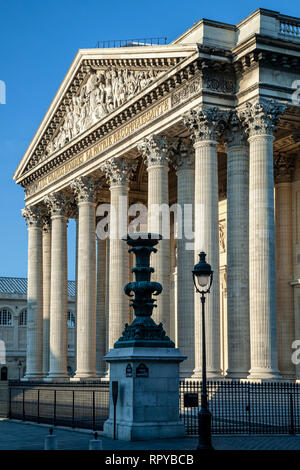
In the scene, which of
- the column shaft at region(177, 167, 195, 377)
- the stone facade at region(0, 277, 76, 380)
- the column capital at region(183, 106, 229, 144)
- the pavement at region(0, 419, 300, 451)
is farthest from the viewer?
the stone facade at region(0, 277, 76, 380)

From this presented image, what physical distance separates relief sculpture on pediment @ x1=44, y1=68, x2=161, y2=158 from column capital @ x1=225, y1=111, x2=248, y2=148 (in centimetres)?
660

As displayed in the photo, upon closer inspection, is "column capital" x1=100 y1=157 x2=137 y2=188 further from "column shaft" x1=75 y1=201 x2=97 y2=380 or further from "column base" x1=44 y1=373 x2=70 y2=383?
"column base" x1=44 y1=373 x2=70 y2=383

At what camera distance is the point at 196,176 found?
3916cm

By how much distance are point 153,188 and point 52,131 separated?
18328 millimetres

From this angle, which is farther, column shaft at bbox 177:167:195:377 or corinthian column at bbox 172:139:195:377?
corinthian column at bbox 172:139:195:377

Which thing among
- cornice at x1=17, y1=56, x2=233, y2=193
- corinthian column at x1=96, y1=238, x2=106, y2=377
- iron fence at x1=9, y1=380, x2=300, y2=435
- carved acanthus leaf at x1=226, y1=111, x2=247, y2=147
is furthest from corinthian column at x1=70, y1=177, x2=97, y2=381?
carved acanthus leaf at x1=226, y1=111, x2=247, y2=147

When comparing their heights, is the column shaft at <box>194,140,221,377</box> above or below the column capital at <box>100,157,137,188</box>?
below

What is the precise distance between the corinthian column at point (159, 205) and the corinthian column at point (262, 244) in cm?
674

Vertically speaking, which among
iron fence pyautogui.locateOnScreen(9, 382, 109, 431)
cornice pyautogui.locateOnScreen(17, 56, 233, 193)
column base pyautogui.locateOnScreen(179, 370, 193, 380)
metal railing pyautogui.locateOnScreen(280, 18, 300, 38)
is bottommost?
iron fence pyautogui.locateOnScreen(9, 382, 109, 431)

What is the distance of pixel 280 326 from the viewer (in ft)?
145

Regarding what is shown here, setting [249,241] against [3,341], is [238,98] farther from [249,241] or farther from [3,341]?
[3,341]

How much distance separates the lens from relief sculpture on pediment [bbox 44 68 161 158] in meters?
46.0

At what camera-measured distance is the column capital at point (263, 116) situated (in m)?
37.2

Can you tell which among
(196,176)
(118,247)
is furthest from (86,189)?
(196,176)
